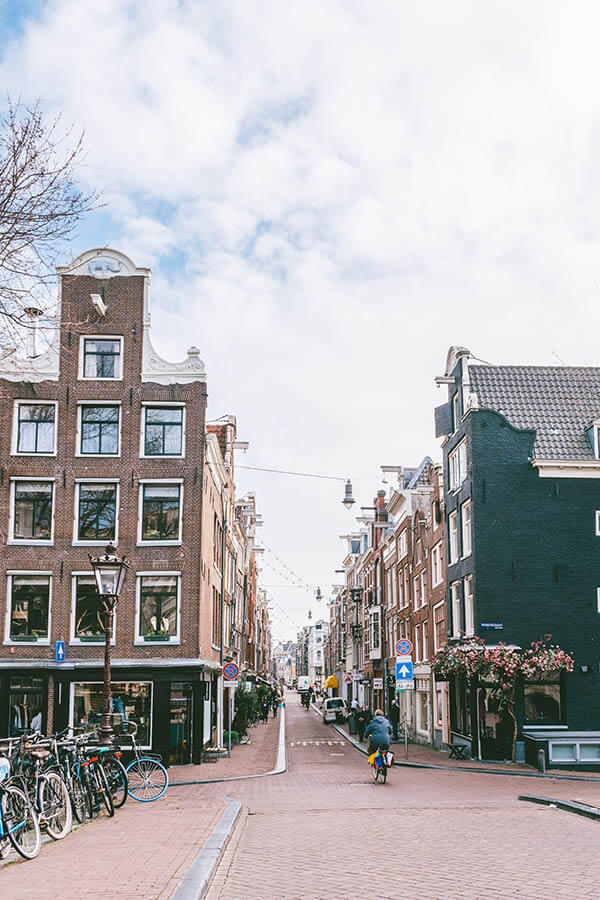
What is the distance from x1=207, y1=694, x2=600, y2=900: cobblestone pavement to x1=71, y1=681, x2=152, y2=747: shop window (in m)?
9.40

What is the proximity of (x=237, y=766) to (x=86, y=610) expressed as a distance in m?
7.01

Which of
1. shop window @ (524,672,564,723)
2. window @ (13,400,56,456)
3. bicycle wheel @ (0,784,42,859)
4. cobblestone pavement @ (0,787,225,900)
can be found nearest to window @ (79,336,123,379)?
window @ (13,400,56,456)

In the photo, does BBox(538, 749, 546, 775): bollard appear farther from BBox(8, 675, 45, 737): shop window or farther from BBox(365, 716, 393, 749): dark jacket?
BBox(8, 675, 45, 737): shop window

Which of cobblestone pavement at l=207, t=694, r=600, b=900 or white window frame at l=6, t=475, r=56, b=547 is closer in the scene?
cobblestone pavement at l=207, t=694, r=600, b=900

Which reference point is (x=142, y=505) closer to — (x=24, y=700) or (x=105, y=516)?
(x=105, y=516)

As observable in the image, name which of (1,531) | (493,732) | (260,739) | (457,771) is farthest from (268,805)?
(260,739)

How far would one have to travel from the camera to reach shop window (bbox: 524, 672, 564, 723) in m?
30.3

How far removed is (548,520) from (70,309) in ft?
57.8

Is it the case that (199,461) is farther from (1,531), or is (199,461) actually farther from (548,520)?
(548,520)

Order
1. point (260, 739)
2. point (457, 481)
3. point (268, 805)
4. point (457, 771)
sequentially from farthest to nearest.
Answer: point (260, 739) < point (457, 481) < point (457, 771) < point (268, 805)

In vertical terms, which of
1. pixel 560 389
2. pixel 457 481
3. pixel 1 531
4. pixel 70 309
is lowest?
pixel 1 531

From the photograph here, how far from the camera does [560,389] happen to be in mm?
34375

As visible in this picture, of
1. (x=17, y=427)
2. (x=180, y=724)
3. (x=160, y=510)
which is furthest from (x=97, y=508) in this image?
(x=180, y=724)

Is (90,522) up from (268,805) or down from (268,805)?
up
